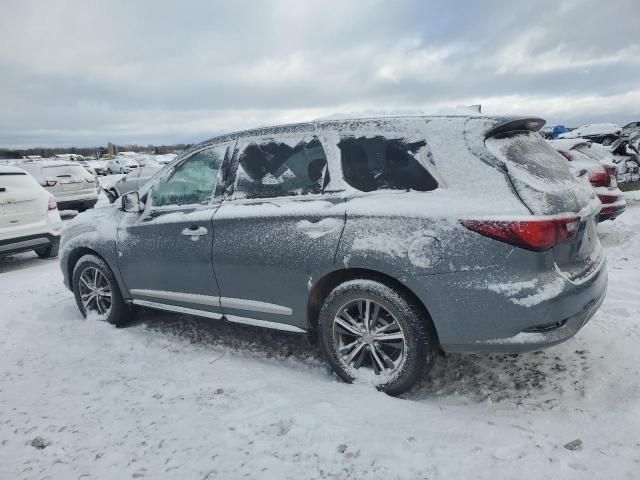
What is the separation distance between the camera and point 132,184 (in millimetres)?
16172

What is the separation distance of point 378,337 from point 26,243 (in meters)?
6.62

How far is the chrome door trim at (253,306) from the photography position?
3.31 metres

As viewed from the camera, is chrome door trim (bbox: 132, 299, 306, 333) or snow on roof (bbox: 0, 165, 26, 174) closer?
chrome door trim (bbox: 132, 299, 306, 333)

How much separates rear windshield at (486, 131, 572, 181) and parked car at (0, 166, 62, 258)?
283 inches

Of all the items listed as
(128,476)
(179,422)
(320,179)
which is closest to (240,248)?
(320,179)

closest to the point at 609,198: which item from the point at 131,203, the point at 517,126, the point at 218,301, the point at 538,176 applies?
the point at 517,126

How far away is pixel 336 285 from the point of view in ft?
10.2

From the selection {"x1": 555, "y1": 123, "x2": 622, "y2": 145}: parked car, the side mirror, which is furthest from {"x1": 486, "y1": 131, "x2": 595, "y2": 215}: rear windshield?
{"x1": 555, "y1": 123, "x2": 622, "y2": 145}: parked car

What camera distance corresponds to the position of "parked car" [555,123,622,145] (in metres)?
20.5

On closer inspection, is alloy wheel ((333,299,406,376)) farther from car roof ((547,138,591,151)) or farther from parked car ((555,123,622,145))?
parked car ((555,123,622,145))

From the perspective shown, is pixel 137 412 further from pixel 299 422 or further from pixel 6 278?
pixel 6 278

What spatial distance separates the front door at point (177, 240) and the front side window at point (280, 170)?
9.8 inches

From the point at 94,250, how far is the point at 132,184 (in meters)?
12.7

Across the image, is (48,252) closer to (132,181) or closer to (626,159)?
(132,181)
